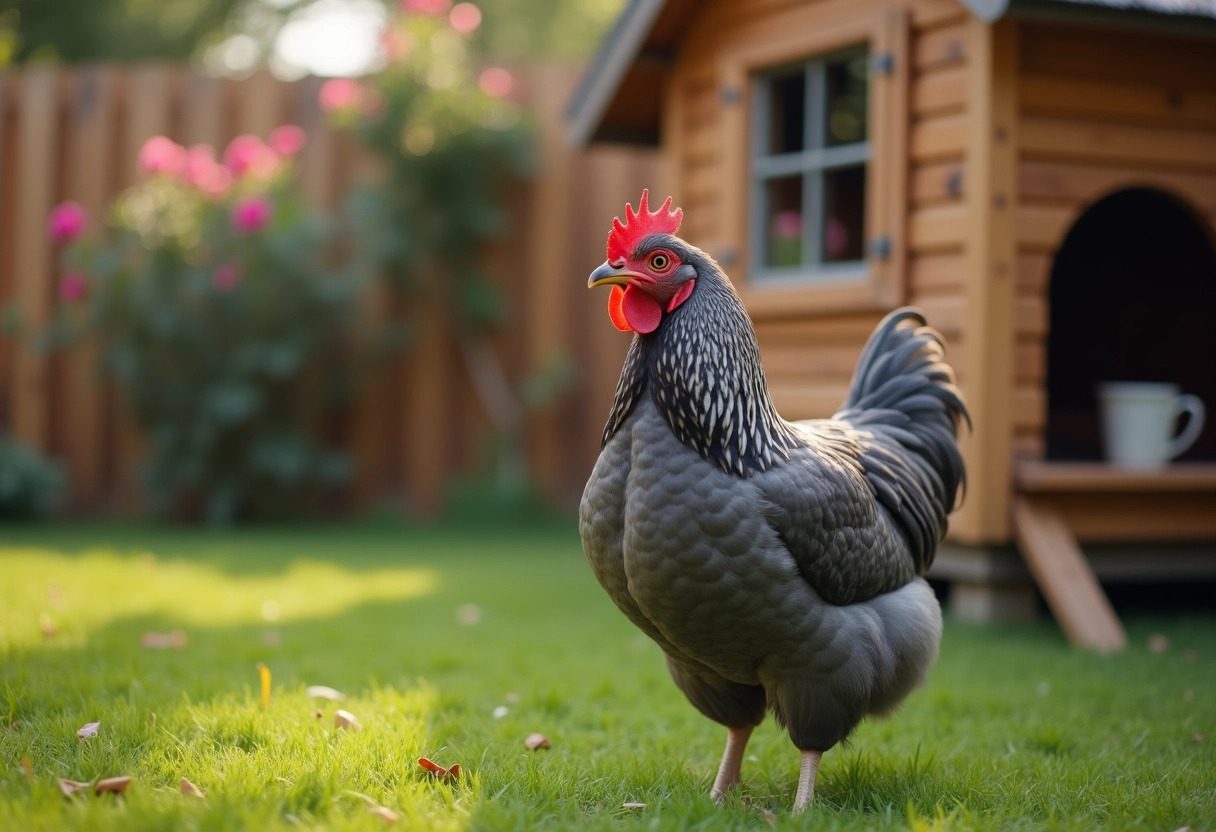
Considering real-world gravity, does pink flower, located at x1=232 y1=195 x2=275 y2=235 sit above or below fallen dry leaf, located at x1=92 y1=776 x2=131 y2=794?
above

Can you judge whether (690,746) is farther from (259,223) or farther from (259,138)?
(259,138)

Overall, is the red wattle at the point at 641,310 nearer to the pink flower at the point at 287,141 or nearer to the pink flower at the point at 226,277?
the pink flower at the point at 226,277

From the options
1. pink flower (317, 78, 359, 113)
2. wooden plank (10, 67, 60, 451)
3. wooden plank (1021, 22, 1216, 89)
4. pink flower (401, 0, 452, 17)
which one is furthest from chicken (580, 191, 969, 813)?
wooden plank (10, 67, 60, 451)

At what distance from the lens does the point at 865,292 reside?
18.9ft

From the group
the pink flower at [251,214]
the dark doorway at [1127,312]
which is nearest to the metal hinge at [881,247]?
the dark doorway at [1127,312]

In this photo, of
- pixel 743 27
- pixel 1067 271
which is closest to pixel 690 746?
pixel 743 27

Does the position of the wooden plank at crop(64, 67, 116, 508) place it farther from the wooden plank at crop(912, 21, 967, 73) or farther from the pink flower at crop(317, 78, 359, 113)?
the wooden plank at crop(912, 21, 967, 73)

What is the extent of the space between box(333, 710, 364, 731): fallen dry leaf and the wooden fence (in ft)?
Result: 19.7

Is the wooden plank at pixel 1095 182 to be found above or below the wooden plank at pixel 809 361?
above

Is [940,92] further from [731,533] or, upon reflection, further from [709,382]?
[731,533]

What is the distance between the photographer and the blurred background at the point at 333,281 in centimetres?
866

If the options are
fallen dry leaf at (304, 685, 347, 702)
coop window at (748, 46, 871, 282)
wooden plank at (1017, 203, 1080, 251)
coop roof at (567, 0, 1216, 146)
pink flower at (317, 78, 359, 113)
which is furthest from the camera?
pink flower at (317, 78, 359, 113)

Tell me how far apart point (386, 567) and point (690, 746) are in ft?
12.7

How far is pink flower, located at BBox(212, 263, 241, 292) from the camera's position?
8.30m
